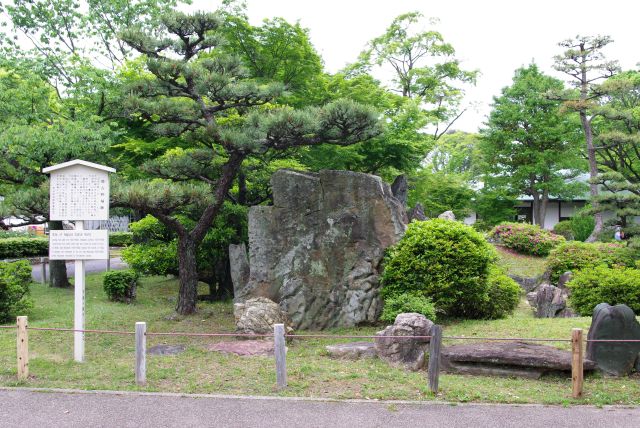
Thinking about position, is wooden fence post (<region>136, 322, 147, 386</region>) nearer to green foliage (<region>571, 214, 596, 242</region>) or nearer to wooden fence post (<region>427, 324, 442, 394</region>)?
wooden fence post (<region>427, 324, 442, 394</region>)

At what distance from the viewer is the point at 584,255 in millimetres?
16641

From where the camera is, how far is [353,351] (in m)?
8.85

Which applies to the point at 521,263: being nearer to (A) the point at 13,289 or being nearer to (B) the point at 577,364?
Answer: (B) the point at 577,364

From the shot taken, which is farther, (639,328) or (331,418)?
(639,328)

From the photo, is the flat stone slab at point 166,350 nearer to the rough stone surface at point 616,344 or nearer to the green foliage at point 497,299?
the green foliage at point 497,299

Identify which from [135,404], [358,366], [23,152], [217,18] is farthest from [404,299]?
[23,152]

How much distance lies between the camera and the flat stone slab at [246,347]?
9242 mm

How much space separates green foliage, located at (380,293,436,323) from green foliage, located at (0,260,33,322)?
8051 millimetres

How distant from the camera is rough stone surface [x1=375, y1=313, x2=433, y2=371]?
833 cm

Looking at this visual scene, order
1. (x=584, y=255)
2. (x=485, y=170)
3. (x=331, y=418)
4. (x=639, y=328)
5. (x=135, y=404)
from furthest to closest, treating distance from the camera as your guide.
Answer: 1. (x=485, y=170)
2. (x=584, y=255)
3. (x=639, y=328)
4. (x=135, y=404)
5. (x=331, y=418)

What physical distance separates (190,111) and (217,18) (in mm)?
2162

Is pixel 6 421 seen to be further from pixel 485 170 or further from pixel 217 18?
pixel 485 170

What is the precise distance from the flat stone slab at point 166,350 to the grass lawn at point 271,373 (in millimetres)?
209

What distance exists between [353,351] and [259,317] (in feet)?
6.97
